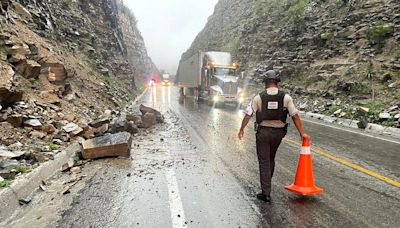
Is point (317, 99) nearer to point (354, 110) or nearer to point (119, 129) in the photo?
point (354, 110)

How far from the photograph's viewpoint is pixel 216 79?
84.4 feet

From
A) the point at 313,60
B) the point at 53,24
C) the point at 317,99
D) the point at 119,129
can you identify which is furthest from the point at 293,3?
the point at 119,129

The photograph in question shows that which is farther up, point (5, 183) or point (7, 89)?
point (7, 89)

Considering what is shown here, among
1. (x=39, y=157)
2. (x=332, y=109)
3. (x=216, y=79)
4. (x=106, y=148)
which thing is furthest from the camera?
(x=216, y=79)

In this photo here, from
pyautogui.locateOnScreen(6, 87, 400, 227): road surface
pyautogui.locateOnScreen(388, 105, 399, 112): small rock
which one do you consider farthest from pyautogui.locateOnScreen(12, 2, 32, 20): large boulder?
pyautogui.locateOnScreen(388, 105, 399, 112): small rock

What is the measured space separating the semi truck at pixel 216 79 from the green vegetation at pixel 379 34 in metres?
8.73

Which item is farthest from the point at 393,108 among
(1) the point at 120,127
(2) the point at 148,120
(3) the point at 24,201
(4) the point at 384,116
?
(3) the point at 24,201

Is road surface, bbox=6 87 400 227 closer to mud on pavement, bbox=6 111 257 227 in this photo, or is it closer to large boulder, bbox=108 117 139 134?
mud on pavement, bbox=6 111 257 227

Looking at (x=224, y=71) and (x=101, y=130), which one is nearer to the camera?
(x=101, y=130)

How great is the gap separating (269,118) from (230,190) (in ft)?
4.57

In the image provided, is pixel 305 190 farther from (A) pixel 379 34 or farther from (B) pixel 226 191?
(A) pixel 379 34

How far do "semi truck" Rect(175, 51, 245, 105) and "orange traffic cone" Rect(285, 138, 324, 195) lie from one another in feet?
60.1

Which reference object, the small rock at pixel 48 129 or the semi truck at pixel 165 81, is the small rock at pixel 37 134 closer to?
the small rock at pixel 48 129

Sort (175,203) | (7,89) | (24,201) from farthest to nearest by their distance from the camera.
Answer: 1. (7,89)
2. (24,201)
3. (175,203)
